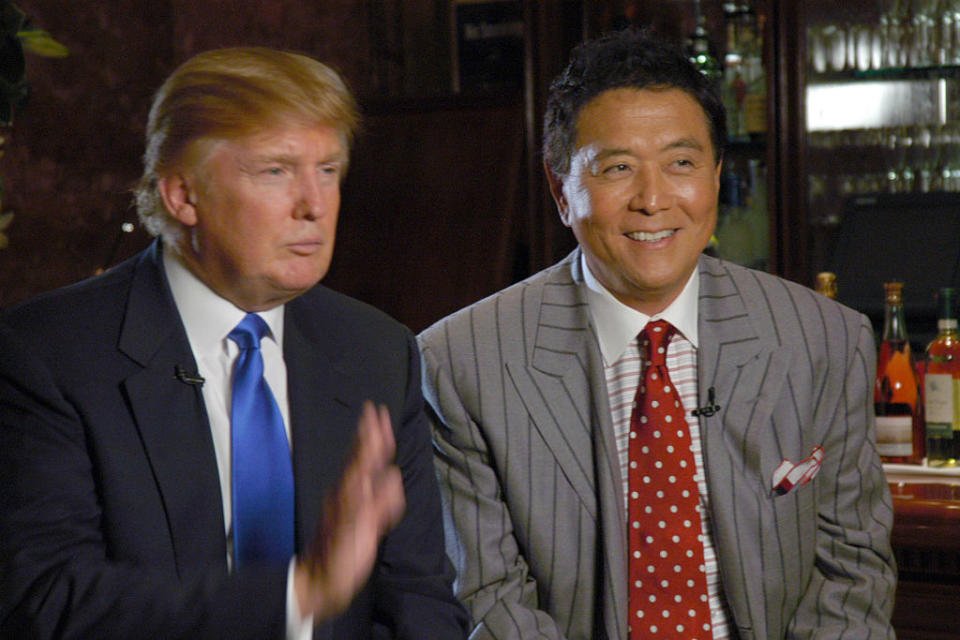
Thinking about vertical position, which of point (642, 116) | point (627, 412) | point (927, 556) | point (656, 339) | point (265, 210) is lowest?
point (927, 556)

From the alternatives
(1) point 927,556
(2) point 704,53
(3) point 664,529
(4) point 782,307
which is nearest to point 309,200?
(3) point 664,529

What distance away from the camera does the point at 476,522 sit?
67.6 inches

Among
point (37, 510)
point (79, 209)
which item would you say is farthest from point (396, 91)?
point (37, 510)

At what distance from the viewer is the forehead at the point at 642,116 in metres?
1.76

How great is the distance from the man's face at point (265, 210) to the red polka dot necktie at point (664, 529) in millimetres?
624

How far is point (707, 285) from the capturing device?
6.10 feet

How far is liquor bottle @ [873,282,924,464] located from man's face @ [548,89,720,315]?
710 millimetres

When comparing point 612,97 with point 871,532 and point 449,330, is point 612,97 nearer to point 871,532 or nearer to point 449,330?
point 449,330

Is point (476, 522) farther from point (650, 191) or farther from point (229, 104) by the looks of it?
point (229, 104)

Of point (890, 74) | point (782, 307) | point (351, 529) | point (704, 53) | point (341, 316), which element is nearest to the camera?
point (351, 529)

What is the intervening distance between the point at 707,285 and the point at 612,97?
356 millimetres

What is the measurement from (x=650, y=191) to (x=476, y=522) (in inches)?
23.1

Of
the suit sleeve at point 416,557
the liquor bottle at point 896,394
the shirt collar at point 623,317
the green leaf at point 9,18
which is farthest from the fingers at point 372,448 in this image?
the liquor bottle at point 896,394

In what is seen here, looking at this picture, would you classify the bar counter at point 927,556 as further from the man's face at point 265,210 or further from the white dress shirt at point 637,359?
the man's face at point 265,210
